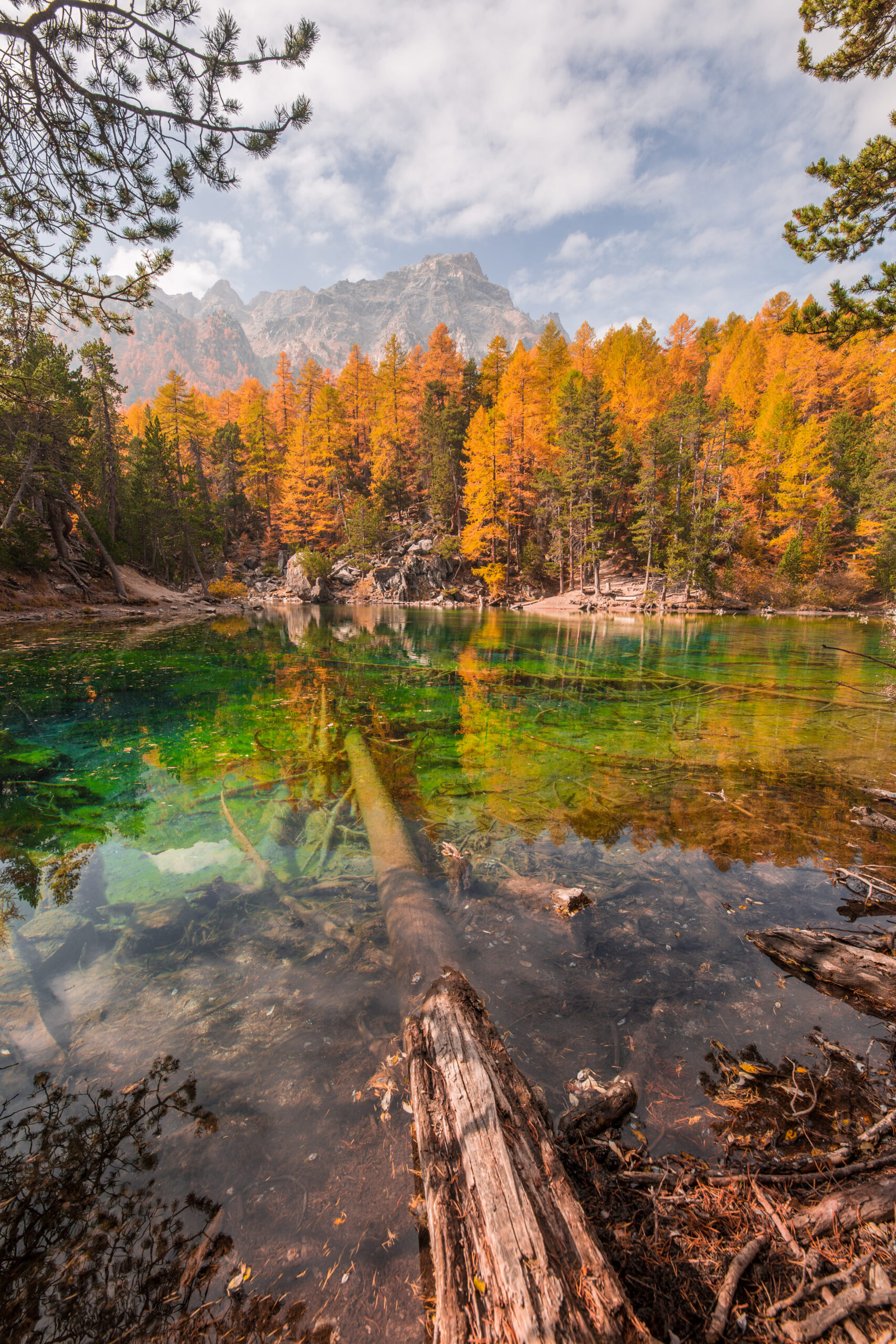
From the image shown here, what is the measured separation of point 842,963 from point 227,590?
138 ft

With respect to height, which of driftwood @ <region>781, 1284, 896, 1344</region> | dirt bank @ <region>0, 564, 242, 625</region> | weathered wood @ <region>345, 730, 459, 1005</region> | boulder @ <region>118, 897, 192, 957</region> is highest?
dirt bank @ <region>0, 564, 242, 625</region>

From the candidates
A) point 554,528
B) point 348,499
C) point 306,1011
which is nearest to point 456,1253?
point 306,1011

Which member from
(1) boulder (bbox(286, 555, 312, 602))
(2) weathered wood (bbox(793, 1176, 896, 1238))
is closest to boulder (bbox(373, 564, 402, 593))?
(1) boulder (bbox(286, 555, 312, 602))

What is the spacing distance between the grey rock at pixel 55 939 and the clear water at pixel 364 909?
0.09 ft

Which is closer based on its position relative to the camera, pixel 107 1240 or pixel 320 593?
pixel 107 1240

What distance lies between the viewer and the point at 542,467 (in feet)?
115

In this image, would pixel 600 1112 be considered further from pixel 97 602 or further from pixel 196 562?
pixel 196 562

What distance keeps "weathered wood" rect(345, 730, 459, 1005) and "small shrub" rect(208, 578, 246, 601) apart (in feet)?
121

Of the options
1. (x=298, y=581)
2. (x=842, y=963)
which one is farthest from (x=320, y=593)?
(x=842, y=963)

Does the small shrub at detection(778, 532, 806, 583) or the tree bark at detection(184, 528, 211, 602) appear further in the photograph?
the tree bark at detection(184, 528, 211, 602)

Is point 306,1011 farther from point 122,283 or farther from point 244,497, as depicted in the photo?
point 244,497

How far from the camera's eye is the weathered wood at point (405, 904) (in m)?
3.22

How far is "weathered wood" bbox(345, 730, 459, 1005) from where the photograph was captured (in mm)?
3221

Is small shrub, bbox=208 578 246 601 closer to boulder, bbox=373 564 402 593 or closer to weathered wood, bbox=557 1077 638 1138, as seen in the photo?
boulder, bbox=373 564 402 593
